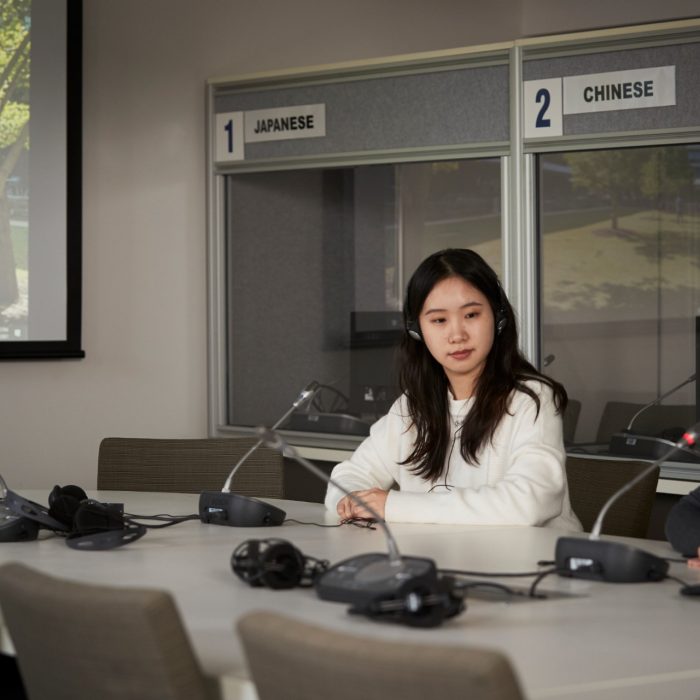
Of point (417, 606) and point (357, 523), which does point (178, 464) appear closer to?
point (357, 523)

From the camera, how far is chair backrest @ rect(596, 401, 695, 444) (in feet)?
12.7

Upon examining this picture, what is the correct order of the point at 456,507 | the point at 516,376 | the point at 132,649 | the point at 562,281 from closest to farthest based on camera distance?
the point at 132,649, the point at 456,507, the point at 516,376, the point at 562,281

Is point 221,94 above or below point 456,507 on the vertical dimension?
above

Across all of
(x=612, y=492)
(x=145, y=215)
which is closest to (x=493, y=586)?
(x=612, y=492)

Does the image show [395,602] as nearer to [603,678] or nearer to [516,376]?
[603,678]

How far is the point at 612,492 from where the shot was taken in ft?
9.00

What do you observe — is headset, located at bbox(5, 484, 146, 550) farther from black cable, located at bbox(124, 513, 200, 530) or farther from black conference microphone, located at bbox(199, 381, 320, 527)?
black conference microphone, located at bbox(199, 381, 320, 527)

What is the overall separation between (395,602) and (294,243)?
328 cm

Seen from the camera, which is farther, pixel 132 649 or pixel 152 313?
pixel 152 313

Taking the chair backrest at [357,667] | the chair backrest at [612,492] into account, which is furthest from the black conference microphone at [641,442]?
the chair backrest at [357,667]

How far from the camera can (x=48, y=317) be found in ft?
14.5

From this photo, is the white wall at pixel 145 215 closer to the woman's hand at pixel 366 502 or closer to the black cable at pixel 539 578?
the woman's hand at pixel 366 502

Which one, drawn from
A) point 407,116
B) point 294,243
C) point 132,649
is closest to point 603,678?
point 132,649

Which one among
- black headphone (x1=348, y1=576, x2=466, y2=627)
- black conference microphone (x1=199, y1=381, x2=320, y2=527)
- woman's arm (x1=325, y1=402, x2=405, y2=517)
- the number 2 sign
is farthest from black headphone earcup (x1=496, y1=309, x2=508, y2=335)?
the number 2 sign
